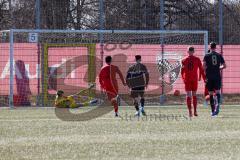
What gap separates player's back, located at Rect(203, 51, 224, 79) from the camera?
18.9 m

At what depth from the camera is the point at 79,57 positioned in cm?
2808

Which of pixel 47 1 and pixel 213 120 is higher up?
pixel 47 1

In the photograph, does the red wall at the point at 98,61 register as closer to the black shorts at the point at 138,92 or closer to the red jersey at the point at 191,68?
the black shorts at the point at 138,92

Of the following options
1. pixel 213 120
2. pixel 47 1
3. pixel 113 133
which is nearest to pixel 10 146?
pixel 113 133

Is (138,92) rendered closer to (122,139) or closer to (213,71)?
(213,71)

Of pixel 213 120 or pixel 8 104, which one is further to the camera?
pixel 8 104

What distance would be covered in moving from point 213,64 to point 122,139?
23.7ft

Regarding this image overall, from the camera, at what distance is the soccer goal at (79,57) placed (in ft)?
87.6

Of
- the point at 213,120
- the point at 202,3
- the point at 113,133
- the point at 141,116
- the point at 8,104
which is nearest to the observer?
the point at 113,133

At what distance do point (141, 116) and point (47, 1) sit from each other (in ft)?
33.7

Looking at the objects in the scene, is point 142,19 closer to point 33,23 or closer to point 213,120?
point 33,23

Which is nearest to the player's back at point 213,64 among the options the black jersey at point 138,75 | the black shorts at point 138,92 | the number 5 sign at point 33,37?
the black jersey at point 138,75

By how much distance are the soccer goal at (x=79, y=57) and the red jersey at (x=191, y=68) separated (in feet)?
25.7

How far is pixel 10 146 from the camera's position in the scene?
37.2 ft
